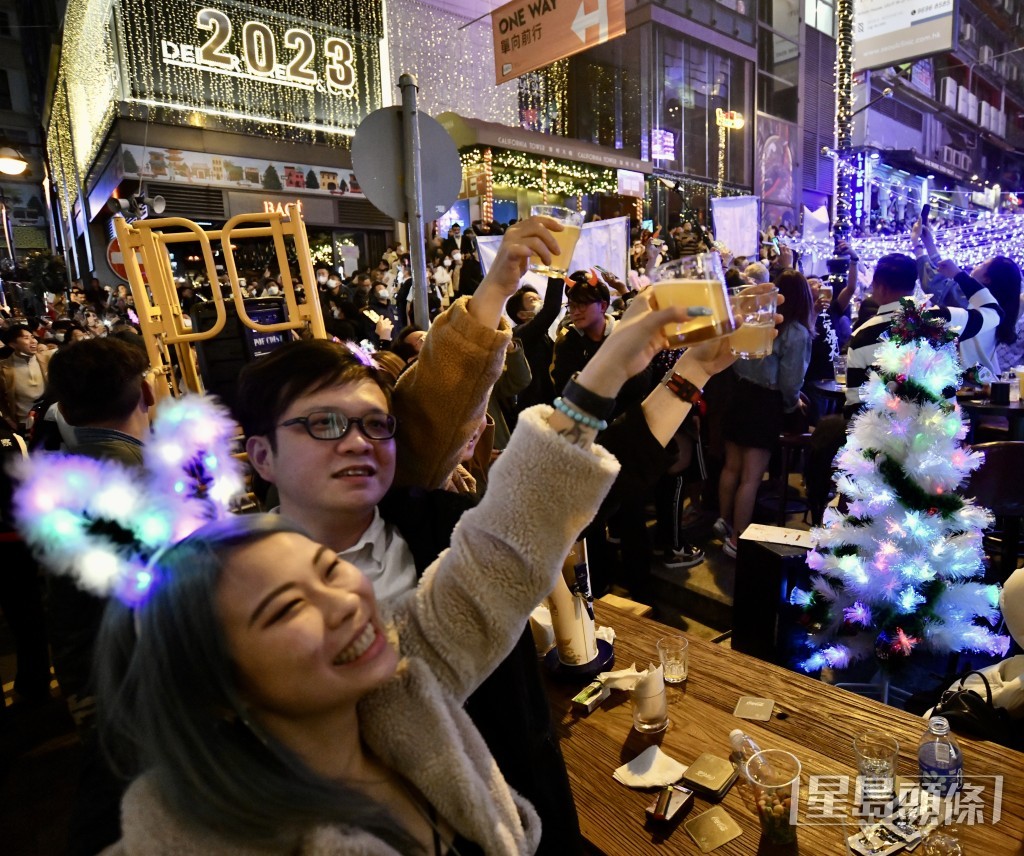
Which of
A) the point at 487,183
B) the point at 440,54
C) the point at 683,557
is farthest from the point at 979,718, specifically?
the point at 440,54

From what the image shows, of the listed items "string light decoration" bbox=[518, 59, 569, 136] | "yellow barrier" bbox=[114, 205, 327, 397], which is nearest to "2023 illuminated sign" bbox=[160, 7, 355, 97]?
"string light decoration" bbox=[518, 59, 569, 136]

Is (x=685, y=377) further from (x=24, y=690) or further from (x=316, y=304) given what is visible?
(x=24, y=690)

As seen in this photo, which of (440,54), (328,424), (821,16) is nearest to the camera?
(328,424)

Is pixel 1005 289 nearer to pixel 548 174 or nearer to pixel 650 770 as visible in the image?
pixel 650 770

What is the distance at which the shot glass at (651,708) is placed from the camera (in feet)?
5.73

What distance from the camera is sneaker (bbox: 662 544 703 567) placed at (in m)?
4.43

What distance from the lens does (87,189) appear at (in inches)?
658

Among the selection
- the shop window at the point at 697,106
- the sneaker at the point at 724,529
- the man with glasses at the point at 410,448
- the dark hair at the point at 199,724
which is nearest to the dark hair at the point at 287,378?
the man with glasses at the point at 410,448

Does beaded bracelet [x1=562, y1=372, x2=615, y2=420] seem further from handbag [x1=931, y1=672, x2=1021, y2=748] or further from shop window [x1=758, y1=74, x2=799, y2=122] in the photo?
shop window [x1=758, y1=74, x2=799, y2=122]

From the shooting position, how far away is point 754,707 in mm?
1818

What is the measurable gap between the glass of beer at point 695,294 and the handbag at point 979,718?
1394mm

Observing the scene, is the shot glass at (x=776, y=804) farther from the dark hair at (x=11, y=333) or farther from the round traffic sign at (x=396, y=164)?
the dark hair at (x=11, y=333)

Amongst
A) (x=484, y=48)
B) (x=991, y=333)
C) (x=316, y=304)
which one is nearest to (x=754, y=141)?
(x=484, y=48)

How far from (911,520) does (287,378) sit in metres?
2.86
